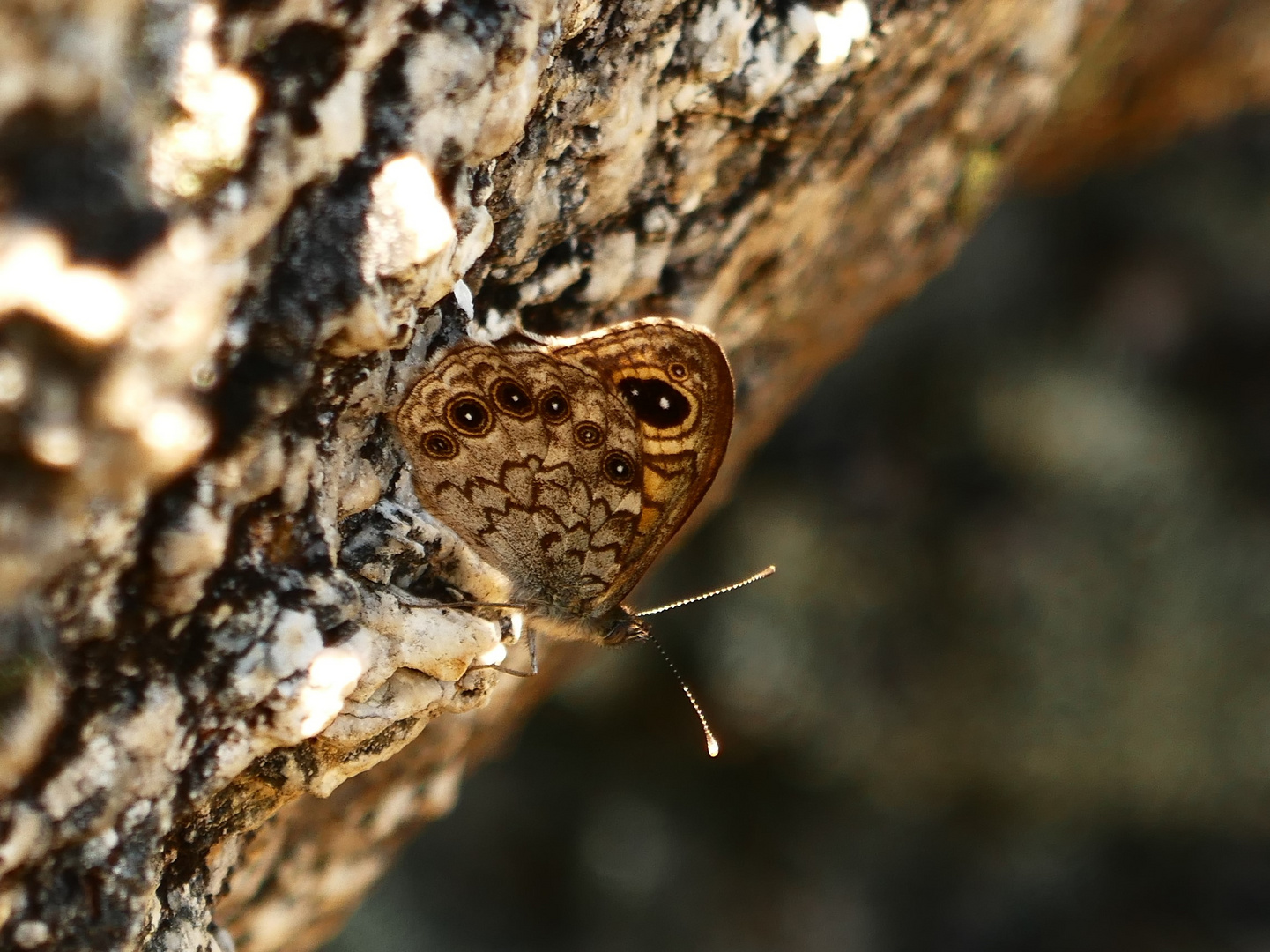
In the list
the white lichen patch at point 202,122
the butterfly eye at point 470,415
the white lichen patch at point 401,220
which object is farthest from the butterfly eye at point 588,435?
the white lichen patch at point 202,122

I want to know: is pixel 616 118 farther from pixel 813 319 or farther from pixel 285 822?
pixel 285 822

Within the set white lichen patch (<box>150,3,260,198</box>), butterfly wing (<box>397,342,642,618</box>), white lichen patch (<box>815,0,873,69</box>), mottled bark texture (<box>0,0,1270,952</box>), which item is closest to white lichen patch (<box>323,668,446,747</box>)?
mottled bark texture (<box>0,0,1270,952</box>)

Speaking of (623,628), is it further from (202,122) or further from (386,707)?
(202,122)

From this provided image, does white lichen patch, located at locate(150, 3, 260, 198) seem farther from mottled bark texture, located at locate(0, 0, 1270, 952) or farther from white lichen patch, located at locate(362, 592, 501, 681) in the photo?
white lichen patch, located at locate(362, 592, 501, 681)

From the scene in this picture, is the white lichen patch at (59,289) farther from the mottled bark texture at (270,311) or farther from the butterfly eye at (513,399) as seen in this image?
the butterfly eye at (513,399)

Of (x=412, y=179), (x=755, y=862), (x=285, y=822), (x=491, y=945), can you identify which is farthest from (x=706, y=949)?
(x=412, y=179)

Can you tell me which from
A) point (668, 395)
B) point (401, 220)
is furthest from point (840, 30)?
point (401, 220)
